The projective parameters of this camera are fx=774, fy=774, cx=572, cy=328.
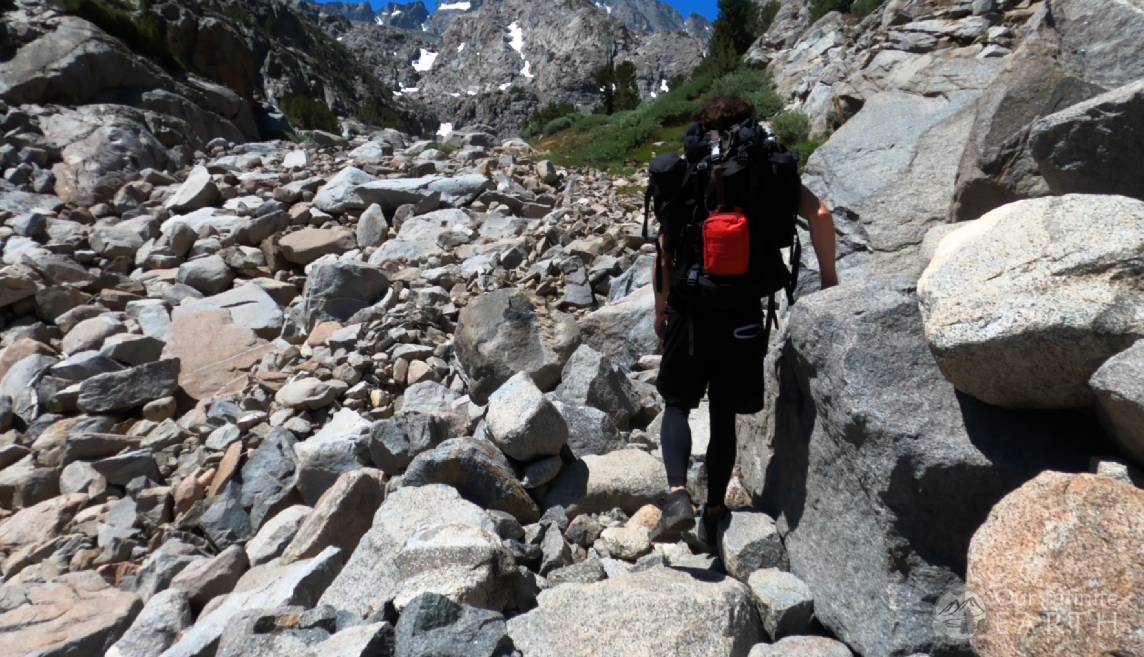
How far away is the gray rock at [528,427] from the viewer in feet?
14.8

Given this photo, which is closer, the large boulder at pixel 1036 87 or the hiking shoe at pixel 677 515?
the hiking shoe at pixel 677 515

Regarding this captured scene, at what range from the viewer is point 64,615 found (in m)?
4.39

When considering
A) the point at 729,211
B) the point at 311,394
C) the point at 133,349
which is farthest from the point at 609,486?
the point at 133,349

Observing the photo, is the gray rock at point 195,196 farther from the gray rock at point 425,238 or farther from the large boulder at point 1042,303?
the large boulder at point 1042,303

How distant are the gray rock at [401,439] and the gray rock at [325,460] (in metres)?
0.19

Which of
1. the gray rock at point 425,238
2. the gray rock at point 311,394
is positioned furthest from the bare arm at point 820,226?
the gray rock at point 425,238

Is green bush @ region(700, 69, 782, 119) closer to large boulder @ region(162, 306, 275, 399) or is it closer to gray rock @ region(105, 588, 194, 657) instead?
large boulder @ region(162, 306, 275, 399)

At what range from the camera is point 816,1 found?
93.5ft

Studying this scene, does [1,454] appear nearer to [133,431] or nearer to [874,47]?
[133,431]

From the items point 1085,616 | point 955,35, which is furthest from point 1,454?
point 955,35

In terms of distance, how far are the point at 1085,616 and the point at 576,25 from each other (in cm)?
20290

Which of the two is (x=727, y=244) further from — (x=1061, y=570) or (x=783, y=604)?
(x=1061, y=570)

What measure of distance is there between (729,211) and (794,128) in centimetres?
1132

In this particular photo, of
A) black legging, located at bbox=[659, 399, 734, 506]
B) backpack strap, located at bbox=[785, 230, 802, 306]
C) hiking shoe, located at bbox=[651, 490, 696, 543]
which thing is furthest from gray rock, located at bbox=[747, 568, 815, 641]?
backpack strap, located at bbox=[785, 230, 802, 306]
